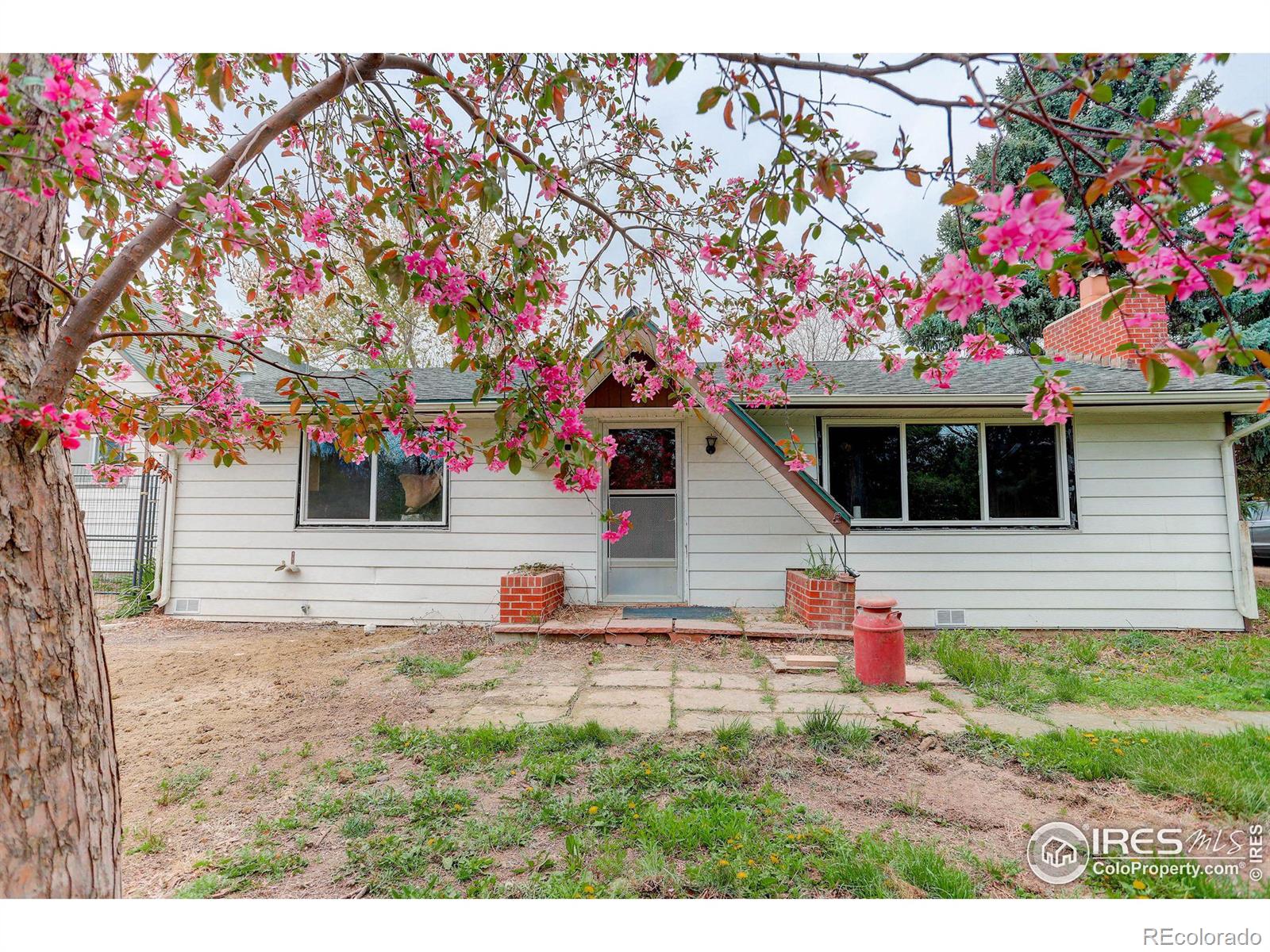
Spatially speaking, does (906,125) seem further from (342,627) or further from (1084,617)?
(342,627)

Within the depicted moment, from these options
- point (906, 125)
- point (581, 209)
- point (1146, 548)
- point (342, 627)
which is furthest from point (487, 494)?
point (1146, 548)

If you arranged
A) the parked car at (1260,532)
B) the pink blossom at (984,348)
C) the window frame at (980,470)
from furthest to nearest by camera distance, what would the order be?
the parked car at (1260,532)
the window frame at (980,470)
the pink blossom at (984,348)

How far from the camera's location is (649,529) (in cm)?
613

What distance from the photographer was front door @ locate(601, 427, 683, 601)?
6.09m

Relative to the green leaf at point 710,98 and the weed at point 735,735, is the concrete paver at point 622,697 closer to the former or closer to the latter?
the weed at point 735,735

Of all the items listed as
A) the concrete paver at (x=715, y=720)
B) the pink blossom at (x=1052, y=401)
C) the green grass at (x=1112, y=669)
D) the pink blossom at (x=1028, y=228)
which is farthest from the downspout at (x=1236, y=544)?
the pink blossom at (x=1028, y=228)

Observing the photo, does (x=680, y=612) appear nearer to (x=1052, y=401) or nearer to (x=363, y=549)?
(x=363, y=549)

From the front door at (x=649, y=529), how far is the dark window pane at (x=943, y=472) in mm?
2492

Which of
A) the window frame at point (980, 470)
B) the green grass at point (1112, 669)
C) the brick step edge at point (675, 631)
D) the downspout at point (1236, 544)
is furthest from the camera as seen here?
the window frame at point (980, 470)

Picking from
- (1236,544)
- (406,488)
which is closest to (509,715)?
(406,488)

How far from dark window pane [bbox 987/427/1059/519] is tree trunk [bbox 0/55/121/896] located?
6.73 metres

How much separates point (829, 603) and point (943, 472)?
209 centimetres

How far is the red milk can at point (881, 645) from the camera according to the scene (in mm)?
3855
